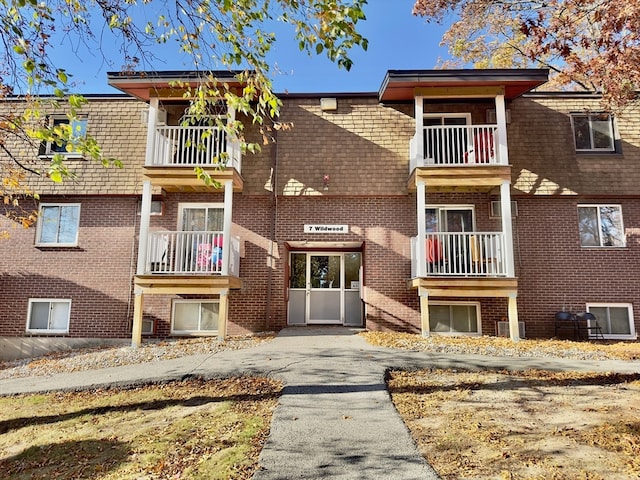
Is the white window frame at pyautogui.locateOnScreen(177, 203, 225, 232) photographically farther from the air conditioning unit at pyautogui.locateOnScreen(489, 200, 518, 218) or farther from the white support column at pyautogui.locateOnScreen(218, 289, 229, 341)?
the air conditioning unit at pyautogui.locateOnScreen(489, 200, 518, 218)

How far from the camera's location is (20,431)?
5.30 meters

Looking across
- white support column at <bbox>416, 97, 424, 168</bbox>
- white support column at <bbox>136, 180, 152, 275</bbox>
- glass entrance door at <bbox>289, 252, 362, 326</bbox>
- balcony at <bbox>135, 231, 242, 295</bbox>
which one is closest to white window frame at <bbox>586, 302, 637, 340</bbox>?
white support column at <bbox>416, 97, 424, 168</bbox>

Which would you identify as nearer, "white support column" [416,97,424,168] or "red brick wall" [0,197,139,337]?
"white support column" [416,97,424,168]

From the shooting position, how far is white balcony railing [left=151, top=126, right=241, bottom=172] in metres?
11.1

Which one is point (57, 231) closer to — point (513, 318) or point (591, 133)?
point (513, 318)

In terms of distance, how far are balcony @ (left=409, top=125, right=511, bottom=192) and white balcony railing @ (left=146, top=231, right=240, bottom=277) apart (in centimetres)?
506

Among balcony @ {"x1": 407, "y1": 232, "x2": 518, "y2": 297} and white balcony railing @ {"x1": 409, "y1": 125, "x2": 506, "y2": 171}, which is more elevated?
white balcony railing @ {"x1": 409, "y1": 125, "x2": 506, "y2": 171}

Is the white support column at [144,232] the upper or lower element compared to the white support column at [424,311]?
upper

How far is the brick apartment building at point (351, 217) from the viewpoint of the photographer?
37.0 ft

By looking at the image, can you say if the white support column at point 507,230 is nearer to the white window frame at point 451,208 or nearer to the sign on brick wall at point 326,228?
the white window frame at point 451,208

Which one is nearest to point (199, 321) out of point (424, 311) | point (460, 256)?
point (424, 311)

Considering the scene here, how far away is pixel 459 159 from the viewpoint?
436 inches

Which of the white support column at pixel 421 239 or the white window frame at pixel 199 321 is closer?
the white support column at pixel 421 239

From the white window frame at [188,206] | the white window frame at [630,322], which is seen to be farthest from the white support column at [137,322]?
the white window frame at [630,322]
